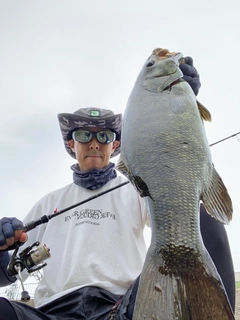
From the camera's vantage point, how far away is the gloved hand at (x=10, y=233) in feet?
6.97

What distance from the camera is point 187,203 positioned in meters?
1.46

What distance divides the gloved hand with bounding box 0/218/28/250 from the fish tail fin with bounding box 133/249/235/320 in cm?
104

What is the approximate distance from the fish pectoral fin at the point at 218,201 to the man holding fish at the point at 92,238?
31 cm

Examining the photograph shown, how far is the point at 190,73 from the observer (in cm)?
213

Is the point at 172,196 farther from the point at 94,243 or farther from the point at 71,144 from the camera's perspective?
the point at 71,144

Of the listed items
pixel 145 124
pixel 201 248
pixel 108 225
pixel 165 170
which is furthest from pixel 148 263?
pixel 108 225

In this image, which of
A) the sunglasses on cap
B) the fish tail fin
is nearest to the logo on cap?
the sunglasses on cap

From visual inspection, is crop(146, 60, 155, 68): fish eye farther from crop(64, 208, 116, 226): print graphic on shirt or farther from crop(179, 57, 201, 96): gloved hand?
crop(64, 208, 116, 226): print graphic on shirt

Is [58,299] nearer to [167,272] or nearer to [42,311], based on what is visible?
[42,311]

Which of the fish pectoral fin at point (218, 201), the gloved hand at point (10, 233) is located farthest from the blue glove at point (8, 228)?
the fish pectoral fin at point (218, 201)

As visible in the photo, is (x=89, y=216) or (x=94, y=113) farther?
(x=94, y=113)

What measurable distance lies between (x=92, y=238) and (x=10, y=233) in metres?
0.64

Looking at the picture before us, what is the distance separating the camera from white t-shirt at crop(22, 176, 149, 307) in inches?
92.7

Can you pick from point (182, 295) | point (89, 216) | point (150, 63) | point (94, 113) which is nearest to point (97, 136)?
point (94, 113)
